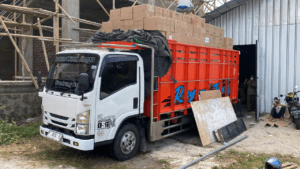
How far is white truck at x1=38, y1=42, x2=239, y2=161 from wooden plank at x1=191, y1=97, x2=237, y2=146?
1.37 metres

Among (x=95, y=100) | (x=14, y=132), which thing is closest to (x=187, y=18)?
(x=95, y=100)

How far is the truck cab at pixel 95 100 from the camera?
195 inches

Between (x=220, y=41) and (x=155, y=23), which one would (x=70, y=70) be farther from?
(x=220, y=41)

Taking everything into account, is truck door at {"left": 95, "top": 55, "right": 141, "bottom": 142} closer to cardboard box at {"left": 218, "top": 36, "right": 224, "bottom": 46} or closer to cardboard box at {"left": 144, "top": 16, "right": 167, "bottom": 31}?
cardboard box at {"left": 144, "top": 16, "right": 167, "bottom": 31}

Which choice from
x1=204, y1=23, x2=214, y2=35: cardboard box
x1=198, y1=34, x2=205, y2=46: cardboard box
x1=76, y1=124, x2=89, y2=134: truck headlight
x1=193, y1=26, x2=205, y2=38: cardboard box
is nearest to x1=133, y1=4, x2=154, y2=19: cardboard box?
x1=193, y1=26, x2=205, y2=38: cardboard box

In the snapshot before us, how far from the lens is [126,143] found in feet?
18.7

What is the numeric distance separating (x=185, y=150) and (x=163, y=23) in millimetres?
3449

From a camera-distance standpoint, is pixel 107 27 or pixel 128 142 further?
pixel 107 27

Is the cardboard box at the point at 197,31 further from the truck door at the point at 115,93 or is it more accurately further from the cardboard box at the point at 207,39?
the truck door at the point at 115,93

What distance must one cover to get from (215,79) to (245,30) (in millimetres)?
3841

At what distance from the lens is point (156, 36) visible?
6.36 metres

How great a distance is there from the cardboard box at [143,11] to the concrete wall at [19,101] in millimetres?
4732

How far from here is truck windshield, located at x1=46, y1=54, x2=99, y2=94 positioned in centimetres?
515

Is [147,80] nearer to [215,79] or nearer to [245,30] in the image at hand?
[215,79]
